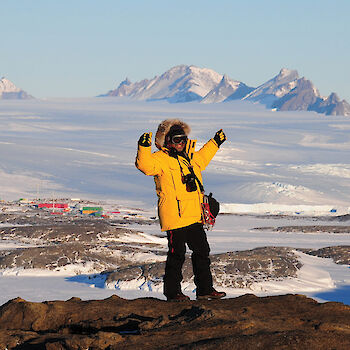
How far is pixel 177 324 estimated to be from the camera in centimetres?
681

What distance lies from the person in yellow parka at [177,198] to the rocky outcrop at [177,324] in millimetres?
557

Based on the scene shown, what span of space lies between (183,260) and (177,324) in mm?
1794

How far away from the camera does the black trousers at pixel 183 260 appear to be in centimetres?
845

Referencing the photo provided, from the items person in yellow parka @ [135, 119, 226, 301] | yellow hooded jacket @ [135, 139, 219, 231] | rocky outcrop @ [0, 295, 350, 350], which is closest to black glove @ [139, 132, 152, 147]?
person in yellow parka @ [135, 119, 226, 301]

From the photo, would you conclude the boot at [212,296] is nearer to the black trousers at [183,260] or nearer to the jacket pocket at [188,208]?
the black trousers at [183,260]

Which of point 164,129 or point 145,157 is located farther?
point 164,129

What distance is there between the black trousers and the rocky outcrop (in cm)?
43

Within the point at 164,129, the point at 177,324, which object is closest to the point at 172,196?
the point at 164,129

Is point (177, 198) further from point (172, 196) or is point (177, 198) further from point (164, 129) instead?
point (164, 129)

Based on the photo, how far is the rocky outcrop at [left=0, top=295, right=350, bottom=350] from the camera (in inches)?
236

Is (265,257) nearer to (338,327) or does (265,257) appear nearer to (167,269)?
(167,269)

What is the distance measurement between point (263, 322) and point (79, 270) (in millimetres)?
22542

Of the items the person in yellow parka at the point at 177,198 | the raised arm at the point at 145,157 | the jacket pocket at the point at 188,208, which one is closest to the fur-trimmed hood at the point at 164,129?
the person in yellow parka at the point at 177,198

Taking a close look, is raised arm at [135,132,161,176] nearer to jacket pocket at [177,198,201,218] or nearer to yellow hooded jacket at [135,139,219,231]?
yellow hooded jacket at [135,139,219,231]
